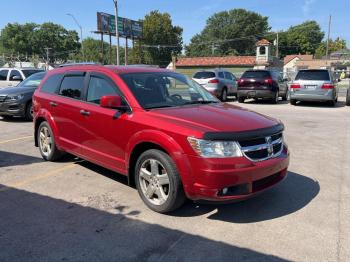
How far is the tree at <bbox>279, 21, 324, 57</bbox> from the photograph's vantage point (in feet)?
387

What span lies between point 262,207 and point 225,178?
1055mm

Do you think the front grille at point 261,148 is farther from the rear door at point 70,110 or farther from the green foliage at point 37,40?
the green foliage at point 37,40

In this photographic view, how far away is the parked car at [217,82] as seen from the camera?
20312 millimetres

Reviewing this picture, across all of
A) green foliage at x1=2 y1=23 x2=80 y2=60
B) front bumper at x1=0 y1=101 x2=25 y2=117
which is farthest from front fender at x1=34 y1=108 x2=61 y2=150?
green foliage at x1=2 y1=23 x2=80 y2=60

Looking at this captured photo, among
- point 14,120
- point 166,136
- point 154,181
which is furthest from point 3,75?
point 166,136

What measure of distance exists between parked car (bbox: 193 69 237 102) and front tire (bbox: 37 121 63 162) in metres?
13.5

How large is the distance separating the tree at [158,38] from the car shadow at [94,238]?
84.3 meters

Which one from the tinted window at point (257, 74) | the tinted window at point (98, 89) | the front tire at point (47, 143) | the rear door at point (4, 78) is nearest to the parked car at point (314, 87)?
the tinted window at point (257, 74)

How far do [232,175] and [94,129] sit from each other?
7.51ft

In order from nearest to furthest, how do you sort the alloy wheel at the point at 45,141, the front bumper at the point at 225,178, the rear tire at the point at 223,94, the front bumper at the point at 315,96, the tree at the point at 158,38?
the front bumper at the point at 225,178 → the alloy wheel at the point at 45,141 → the front bumper at the point at 315,96 → the rear tire at the point at 223,94 → the tree at the point at 158,38

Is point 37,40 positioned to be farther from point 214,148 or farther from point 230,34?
point 214,148

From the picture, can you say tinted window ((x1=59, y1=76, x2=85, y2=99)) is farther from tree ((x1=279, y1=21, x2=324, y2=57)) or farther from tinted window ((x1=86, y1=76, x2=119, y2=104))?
tree ((x1=279, y1=21, x2=324, y2=57))

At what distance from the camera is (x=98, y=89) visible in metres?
5.68

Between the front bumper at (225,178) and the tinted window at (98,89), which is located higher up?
the tinted window at (98,89)
